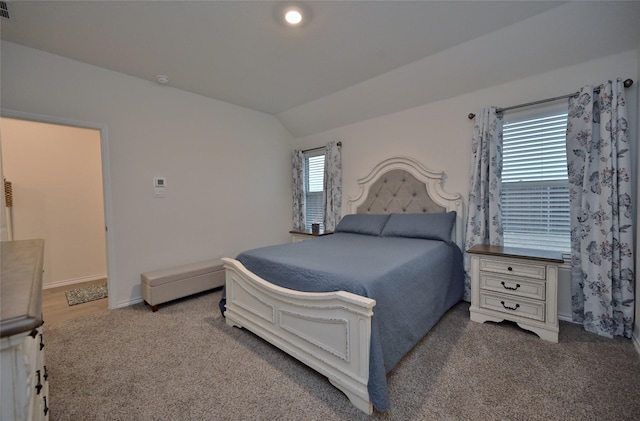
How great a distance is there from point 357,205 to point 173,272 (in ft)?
8.02

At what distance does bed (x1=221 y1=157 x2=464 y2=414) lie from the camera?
57.3 inches

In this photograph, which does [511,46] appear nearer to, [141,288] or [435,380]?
[435,380]

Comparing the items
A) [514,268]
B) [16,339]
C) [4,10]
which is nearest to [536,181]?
[514,268]

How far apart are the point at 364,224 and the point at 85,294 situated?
3.60 m

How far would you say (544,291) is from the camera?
2074 mm

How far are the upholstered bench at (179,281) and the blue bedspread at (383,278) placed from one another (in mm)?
1051

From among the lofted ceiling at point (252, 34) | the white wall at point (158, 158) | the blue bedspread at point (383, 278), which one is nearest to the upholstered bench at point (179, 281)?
the white wall at point (158, 158)

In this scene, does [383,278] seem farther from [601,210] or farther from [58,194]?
[58,194]

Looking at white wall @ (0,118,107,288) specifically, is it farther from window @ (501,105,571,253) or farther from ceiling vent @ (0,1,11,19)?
window @ (501,105,571,253)

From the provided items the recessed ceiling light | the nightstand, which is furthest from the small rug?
the recessed ceiling light

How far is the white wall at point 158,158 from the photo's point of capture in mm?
2502

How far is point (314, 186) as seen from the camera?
4504 mm

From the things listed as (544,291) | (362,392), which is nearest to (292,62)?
(362,392)

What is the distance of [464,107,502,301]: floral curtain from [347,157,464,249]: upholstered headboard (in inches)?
7.6
